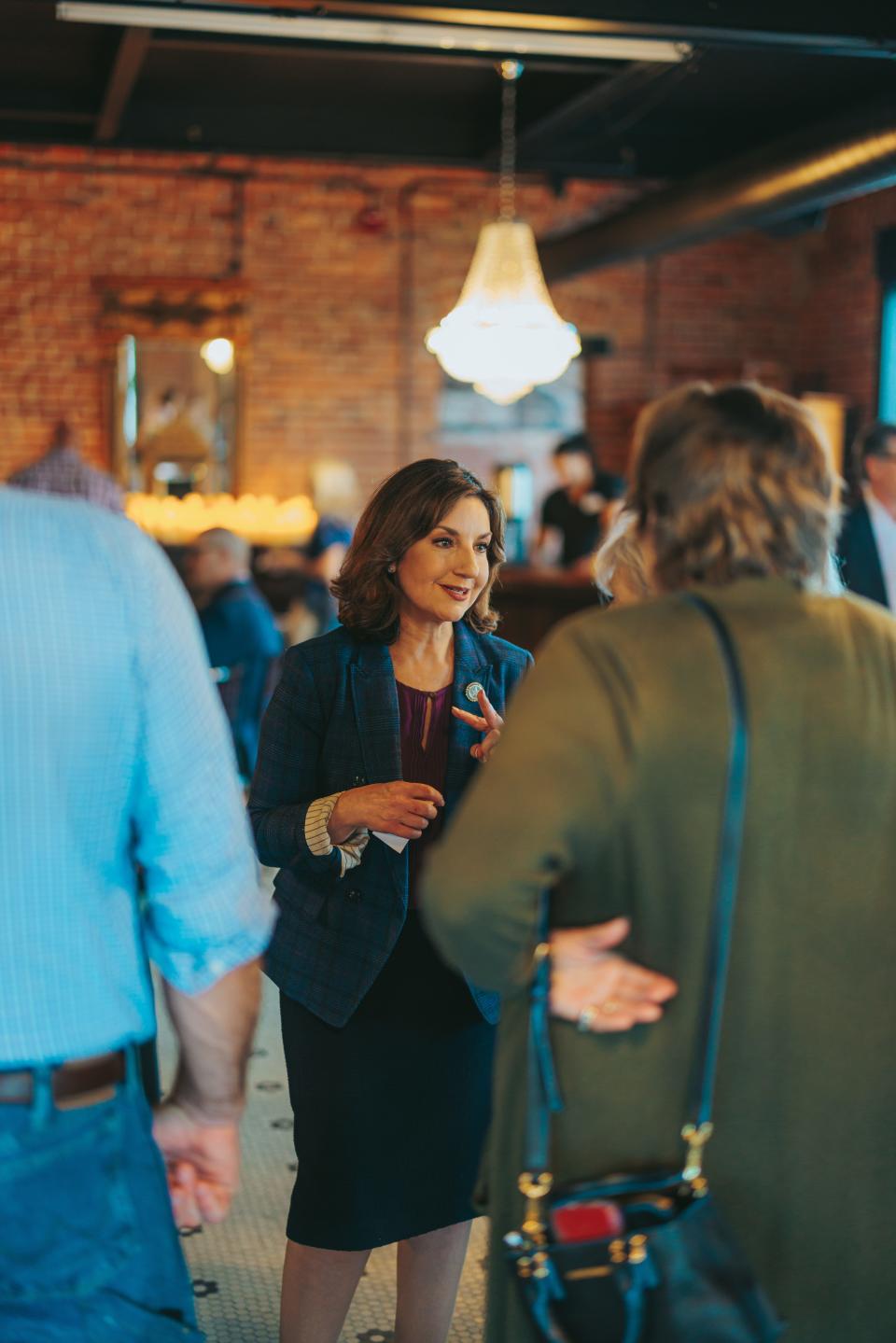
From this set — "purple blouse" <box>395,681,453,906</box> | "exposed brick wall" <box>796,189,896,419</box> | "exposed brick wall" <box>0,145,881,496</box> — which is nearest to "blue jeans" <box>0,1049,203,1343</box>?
"purple blouse" <box>395,681,453,906</box>

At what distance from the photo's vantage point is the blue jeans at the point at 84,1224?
4.70ft

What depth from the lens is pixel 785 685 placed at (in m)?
1.46

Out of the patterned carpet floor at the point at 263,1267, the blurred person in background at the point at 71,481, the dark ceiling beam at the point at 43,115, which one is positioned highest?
the dark ceiling beam at the point at 43,115

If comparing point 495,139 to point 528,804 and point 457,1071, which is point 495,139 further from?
point 528,804

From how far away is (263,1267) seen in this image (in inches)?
124

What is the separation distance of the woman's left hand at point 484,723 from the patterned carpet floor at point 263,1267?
1.06m

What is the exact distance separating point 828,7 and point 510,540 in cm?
563

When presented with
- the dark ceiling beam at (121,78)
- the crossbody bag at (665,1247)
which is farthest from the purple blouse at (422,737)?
the dark ceiling beam at (121,78)

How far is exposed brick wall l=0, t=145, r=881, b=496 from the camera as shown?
1029cm

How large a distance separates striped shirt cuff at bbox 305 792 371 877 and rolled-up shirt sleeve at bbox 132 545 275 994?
0.65 m

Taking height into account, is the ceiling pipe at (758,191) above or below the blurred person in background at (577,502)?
above

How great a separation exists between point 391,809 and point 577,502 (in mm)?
6982

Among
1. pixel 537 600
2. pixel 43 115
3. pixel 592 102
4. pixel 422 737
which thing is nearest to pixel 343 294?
pixel 43 115

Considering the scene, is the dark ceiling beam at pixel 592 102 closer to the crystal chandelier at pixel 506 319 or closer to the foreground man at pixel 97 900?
the crystal chandelier at pixel 506 319
